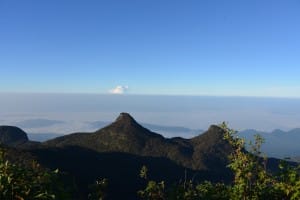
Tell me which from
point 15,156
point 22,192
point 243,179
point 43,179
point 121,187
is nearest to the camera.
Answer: point 22,192

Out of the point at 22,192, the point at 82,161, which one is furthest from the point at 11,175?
the point at 82,161

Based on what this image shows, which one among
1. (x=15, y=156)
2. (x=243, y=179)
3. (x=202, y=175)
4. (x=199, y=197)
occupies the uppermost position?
(x=243, y=179)

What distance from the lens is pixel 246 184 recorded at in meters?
25.9

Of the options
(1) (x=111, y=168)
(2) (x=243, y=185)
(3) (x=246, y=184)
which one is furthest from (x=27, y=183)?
(1) (x=111, y=168)

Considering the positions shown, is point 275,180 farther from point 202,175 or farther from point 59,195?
point 202,175

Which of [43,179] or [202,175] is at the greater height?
[43,179]

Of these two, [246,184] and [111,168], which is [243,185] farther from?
[111,168]

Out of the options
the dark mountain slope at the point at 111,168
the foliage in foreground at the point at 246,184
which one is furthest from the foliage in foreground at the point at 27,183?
the dark mountain slope at the point at 111,168

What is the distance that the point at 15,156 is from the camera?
116m

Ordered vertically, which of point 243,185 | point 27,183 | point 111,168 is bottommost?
point 111,168

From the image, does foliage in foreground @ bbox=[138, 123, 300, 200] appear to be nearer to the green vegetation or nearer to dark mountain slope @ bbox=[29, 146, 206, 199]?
the green vegetation

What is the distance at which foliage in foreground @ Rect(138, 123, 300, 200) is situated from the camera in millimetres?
25812

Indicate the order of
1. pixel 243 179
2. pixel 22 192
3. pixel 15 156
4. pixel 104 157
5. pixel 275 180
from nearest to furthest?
pixel 22 192
pixel 243 179
pixel 275 180
pixel 15 156
pixel 104 157

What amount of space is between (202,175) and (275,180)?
13935cm
